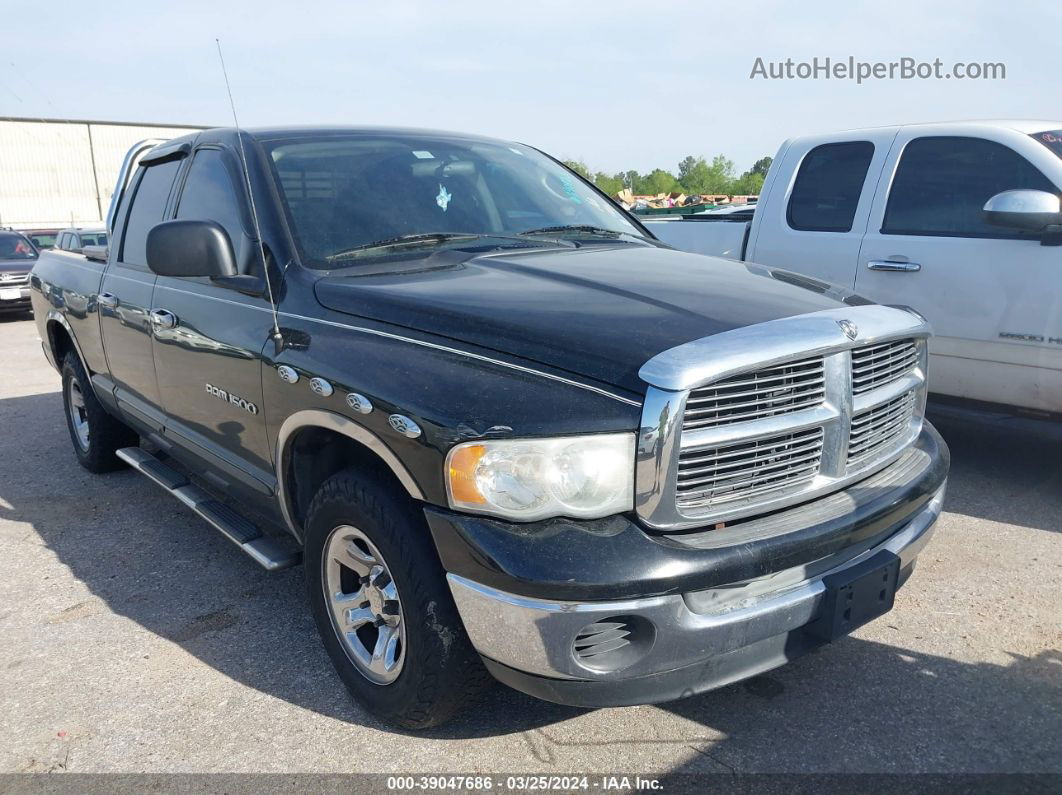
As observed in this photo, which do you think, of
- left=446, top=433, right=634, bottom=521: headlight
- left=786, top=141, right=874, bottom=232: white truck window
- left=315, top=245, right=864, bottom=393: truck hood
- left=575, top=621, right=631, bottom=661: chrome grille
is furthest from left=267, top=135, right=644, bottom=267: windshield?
left=786, top=141, right=874, bottom=232: white truck window

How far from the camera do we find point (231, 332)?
127 inches

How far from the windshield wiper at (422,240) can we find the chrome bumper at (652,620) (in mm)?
1364

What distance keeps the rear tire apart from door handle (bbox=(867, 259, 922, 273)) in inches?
171

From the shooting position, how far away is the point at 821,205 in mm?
5367

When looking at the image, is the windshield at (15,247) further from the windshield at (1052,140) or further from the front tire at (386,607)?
the windshield at (1052,140)

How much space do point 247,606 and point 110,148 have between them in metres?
40.0

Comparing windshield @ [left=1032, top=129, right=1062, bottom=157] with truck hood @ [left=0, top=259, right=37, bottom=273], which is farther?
truck hood @ [left=0, top=259, right=37, bottom=273]

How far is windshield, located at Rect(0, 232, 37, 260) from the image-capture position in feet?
49.7

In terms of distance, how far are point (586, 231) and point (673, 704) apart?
6.28 ft

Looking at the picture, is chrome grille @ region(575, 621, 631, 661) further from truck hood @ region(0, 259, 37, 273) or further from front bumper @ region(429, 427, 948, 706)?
truck hood @ region(0, 259, 37, 273)

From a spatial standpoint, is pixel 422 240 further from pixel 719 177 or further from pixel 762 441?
pixel 719 177

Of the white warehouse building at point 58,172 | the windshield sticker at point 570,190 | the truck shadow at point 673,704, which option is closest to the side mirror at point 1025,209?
the truck shadow at point 673,704

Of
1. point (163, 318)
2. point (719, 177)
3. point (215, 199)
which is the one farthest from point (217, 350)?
point (719, 177)

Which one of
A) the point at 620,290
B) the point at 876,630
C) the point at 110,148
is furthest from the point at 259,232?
the point at 110,148
